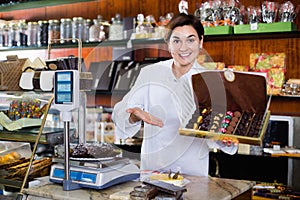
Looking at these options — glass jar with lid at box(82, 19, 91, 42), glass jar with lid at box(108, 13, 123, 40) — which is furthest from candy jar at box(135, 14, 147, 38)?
glass jar with lid at box(82, 19, 91, 42)

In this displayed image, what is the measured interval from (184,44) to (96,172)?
1.10 metres

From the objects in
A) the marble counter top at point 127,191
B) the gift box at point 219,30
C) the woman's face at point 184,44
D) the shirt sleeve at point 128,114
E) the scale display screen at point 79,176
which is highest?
the gift box at point 219,30

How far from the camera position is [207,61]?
3.60 meters

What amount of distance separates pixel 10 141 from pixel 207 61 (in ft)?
6.09

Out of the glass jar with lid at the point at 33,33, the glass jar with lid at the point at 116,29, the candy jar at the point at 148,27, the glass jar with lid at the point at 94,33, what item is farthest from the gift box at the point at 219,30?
the glass jar with lid at the point at 33,33

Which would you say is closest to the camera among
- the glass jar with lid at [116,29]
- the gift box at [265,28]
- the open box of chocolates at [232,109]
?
the open box of chocolates at [232,109]

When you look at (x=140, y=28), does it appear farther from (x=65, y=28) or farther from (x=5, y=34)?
(x=5, y=34)

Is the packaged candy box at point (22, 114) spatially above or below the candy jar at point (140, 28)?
→ below

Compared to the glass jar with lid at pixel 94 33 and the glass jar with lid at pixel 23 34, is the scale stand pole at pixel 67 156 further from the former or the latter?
the glass jar with lid at pixel 23 34

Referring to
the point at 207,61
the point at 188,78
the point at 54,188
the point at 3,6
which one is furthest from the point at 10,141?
the point at 3,6

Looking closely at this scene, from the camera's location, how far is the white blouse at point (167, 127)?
8.72 feet

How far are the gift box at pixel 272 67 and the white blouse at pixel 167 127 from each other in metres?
0.79

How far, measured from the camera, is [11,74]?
2.49 metres

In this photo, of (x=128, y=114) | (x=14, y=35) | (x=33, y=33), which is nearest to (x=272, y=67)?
(x=128, y=114)
